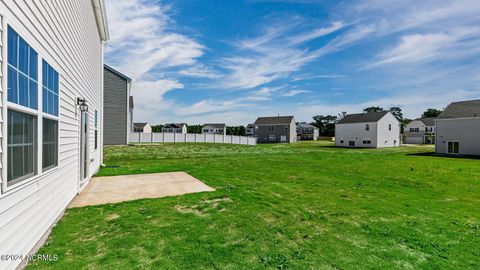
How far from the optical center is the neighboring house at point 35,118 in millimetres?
2336

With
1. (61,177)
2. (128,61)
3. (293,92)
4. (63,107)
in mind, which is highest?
(293,92)

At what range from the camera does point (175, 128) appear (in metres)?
67.7

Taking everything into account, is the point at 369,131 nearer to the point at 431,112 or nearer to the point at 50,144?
the point at 50,144

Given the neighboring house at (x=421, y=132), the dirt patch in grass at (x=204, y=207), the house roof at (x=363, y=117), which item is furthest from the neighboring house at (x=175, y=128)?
the dirt patch in grass at (x=204, y=207)

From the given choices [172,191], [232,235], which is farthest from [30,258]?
[172,191]

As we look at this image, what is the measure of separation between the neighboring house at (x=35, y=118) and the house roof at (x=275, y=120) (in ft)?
162

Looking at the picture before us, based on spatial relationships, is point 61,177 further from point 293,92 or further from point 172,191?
point 293,92

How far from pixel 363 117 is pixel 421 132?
2157cm

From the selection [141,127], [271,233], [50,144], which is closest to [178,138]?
[50,144]

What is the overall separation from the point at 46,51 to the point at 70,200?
3312 mm

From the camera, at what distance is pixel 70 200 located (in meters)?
5.11

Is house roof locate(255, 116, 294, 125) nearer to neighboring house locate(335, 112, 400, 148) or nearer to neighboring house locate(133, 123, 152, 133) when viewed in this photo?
neighboring house locate(335, 112, 400, 148)

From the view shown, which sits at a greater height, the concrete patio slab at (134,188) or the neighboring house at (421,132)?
the neighboring house at (421,132)

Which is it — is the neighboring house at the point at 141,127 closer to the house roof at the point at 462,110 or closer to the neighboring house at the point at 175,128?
the neighboring house at the point at 175,128
